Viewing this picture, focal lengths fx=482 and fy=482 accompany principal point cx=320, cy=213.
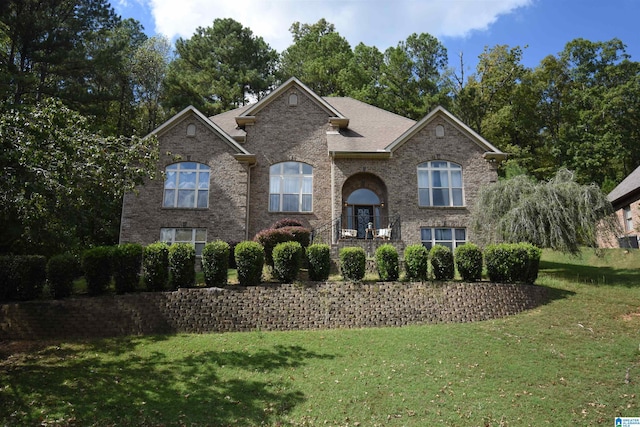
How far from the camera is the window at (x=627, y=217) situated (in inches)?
1158

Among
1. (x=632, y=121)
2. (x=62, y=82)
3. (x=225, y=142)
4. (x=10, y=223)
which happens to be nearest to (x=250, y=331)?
(x=10, y=223)

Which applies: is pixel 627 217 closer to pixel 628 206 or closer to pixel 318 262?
pixel 628 206

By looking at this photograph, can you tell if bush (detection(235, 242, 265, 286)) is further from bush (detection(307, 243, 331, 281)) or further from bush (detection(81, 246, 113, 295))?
bush (detection(81, 246, 113, 295))

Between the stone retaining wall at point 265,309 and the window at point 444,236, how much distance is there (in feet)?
23.0

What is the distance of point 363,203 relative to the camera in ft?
74.7

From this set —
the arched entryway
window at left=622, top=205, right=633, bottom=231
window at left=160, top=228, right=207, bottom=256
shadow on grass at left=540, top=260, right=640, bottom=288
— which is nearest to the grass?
shadow on grass at left=540, top=260, right=640, bottom=288

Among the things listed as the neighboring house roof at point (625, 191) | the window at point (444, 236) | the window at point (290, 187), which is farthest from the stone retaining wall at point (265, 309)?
the neighboring house roof at point (625, 191)

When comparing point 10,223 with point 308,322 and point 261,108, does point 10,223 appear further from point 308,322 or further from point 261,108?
point 261,108

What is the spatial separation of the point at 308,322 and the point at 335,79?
28.5 meters

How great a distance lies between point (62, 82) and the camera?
26766 mm

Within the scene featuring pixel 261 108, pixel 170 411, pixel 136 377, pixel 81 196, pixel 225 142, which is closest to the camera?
pixel 170 411

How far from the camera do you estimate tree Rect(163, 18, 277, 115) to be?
36031mm

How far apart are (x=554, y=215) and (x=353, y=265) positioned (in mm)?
8117

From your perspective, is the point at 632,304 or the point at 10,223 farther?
the point at 10,223
